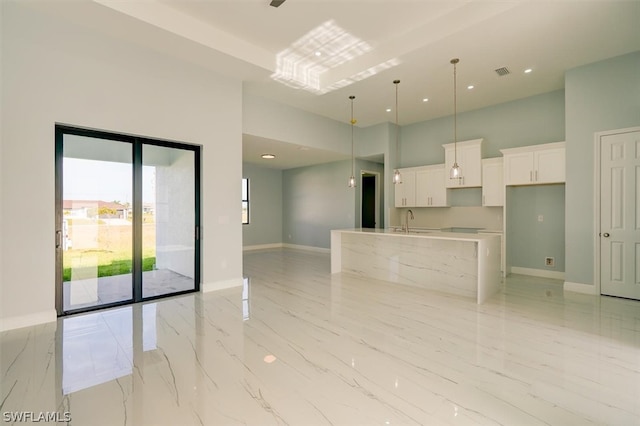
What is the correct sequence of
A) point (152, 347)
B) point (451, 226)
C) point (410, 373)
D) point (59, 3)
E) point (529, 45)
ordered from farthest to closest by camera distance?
point (451, 226)
point (529, 45)
point (59, 3)
point (152, 347)
point (410, 373)

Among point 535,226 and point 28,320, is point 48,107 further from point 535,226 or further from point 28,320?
point 535,226

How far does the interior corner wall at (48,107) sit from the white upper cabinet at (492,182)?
18.3ft

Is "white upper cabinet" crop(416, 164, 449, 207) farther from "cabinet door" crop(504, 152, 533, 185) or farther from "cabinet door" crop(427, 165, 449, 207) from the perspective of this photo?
"cabinet door" crop(504, 152, 533, 185)

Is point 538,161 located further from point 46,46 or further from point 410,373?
point 46,46

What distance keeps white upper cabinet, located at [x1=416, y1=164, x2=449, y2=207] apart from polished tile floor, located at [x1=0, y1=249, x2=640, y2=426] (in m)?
3.14

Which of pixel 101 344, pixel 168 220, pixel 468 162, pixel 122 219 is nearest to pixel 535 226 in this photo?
pixel 468 162

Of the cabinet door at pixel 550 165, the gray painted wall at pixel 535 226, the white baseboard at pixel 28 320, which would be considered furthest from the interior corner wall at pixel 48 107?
the gray painted wall at pixel 535 226

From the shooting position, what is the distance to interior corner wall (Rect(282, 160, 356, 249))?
8703 mm

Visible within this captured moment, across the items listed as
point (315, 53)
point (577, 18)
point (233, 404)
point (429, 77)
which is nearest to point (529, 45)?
point (577, 18)

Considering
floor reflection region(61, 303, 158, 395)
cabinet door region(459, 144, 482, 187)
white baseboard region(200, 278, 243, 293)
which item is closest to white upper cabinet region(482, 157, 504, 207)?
cabinet door region(459, 144, 482, 187)

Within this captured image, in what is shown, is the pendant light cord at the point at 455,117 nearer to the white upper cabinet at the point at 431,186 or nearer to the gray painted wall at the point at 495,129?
the gray painted wall at the point at 495,129

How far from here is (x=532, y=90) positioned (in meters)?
5.47

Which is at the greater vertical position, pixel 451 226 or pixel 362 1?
pixel 362 1

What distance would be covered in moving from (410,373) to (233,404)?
4.42ft
